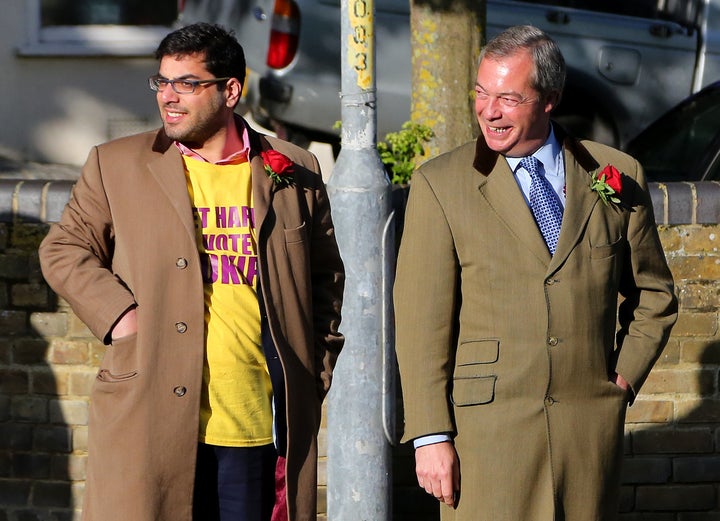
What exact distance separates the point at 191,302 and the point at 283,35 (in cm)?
656

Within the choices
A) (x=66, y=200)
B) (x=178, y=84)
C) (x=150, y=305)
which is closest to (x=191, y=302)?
(x=150, y=305)

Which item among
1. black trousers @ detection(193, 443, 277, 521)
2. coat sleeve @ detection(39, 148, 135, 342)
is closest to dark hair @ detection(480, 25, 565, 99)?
coat sleeve @ detection(39, 148, 135, 342)

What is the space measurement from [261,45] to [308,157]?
611 centimetres

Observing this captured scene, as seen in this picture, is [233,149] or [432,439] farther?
[233,149]

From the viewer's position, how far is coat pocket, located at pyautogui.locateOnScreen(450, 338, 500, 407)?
3.73m

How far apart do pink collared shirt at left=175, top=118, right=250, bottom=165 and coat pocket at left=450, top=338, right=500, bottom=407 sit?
85cm

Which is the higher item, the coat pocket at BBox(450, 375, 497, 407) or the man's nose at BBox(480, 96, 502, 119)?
the man's nose at BBox(480, 96, 502, 119)

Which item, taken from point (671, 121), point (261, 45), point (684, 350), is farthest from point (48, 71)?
point (684, 350)

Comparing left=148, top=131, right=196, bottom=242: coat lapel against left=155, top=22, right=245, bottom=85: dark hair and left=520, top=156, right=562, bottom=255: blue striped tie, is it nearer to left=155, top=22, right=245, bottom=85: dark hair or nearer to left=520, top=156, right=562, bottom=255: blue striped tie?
left=155, top=22, right=245, bottom=85: dark hair

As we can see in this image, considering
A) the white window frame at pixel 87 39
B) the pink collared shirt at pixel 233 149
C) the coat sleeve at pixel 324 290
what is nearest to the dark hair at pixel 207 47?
the pink collared shirt at pixel 233 149

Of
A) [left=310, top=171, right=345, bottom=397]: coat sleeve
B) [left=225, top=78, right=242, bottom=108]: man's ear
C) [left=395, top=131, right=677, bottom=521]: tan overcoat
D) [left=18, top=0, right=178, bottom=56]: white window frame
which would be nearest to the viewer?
[left=395, top=131, right=677, bottom=521]: tan overcoat

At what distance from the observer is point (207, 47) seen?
3943mm

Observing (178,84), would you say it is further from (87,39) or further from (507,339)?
(87,39)

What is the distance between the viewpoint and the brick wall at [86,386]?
5898 mm
